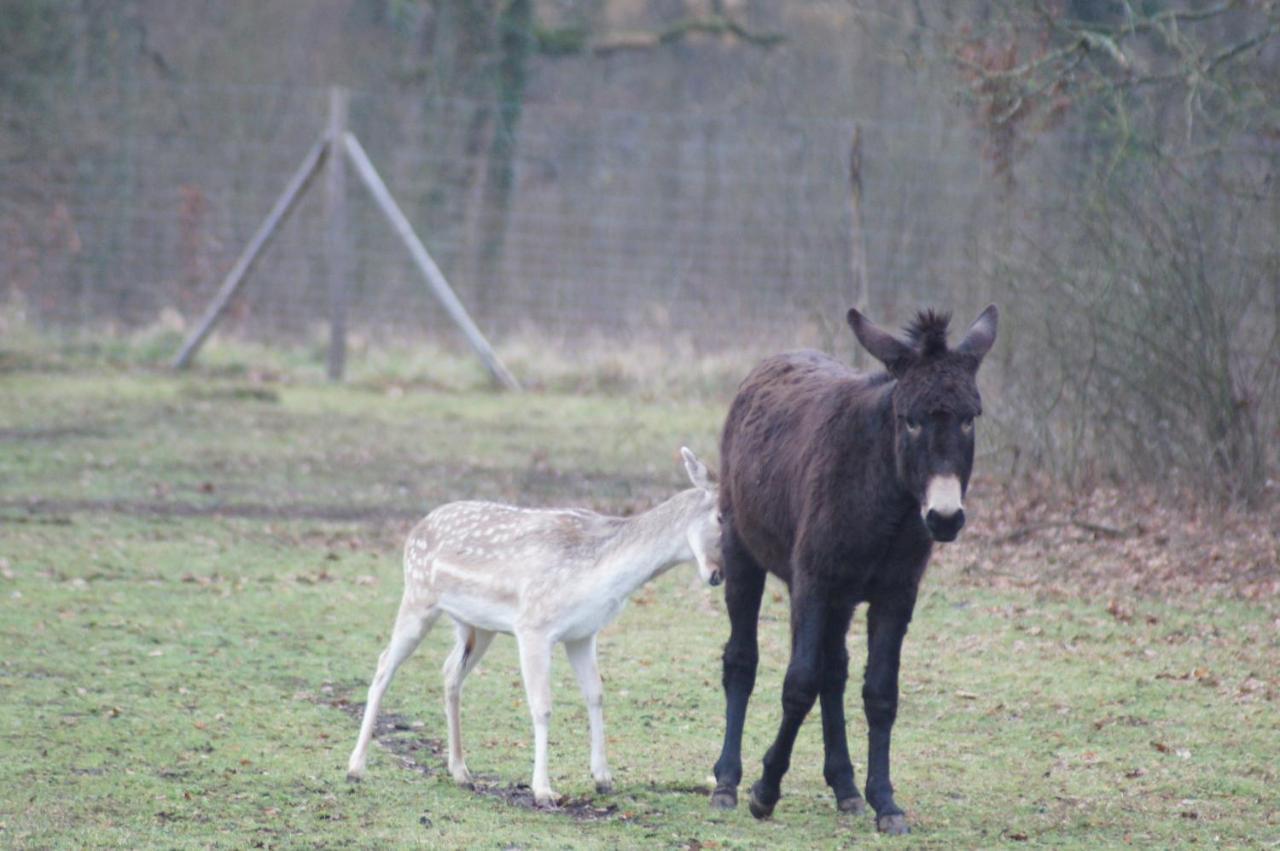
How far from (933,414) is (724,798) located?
1.79m

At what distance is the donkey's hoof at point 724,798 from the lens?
6.43 meters

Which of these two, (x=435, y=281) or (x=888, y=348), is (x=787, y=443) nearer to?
(x=888, y=348)

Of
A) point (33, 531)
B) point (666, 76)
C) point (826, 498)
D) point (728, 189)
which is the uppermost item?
point (666, 76)

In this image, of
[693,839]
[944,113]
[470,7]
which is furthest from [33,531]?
[470,7]

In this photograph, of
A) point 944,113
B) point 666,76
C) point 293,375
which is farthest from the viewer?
point 666,76

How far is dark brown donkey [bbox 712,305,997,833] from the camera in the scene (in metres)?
5.79

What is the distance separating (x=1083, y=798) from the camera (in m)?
6.61

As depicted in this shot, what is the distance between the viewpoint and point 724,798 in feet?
21.2

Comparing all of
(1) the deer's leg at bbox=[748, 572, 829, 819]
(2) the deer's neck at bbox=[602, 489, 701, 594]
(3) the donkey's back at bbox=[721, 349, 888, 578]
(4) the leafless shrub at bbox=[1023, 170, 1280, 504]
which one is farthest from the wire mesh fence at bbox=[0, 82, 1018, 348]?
(1) the deer's leg at bbox=[748, 572, 829, 819]

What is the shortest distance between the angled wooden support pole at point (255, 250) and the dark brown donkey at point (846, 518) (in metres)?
13.6

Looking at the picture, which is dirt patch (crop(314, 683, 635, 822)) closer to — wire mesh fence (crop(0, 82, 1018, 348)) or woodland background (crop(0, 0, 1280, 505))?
woodland background (crop(0, 0, 1280, 505))

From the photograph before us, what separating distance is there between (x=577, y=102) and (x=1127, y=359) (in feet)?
73.5

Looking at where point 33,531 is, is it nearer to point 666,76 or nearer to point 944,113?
point 944,113

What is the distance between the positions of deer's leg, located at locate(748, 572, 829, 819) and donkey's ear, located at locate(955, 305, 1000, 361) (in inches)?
41.4
